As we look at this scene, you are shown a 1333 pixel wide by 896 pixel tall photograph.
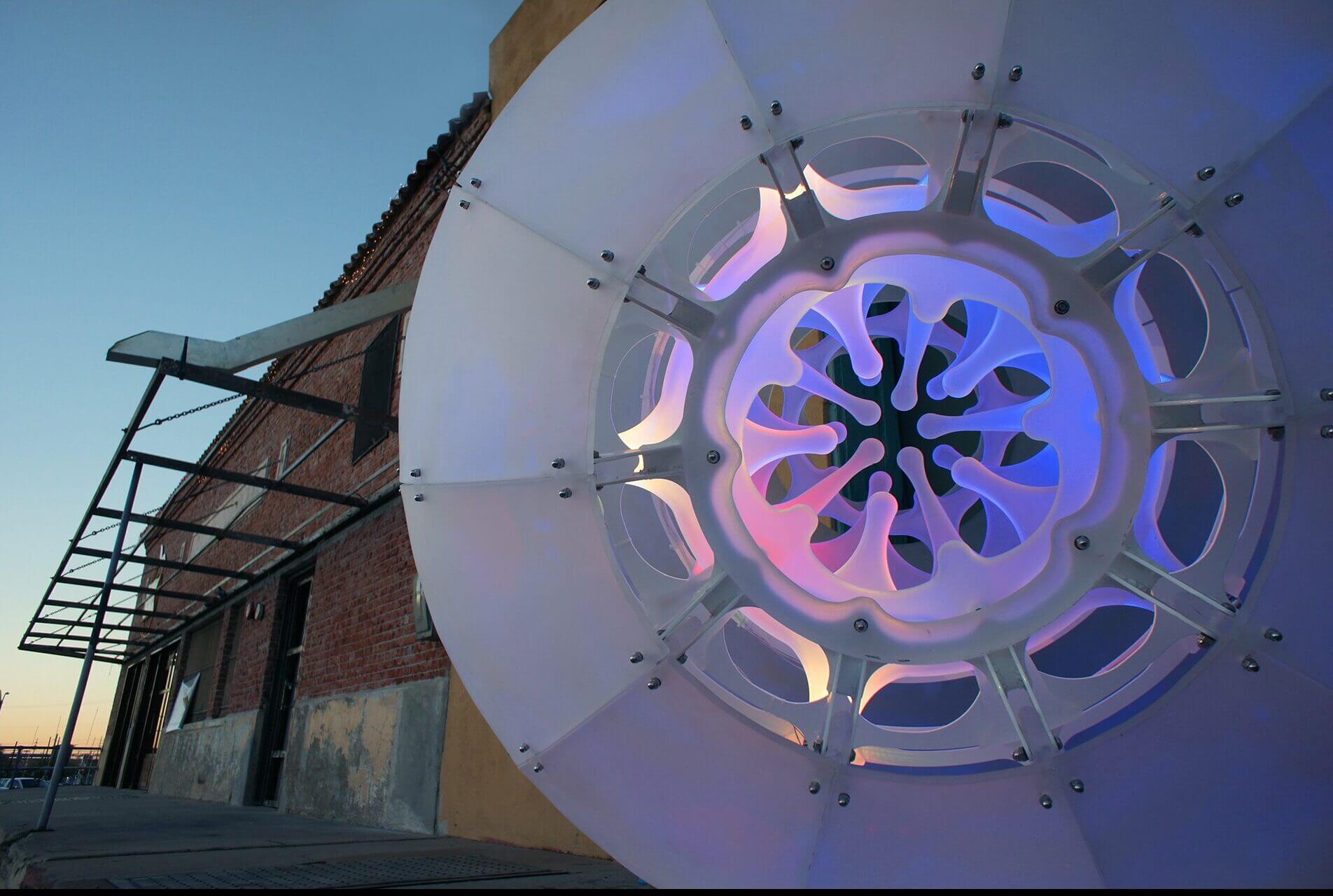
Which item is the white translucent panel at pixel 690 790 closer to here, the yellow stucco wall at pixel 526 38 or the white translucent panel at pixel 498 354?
the white translucent panel at pixel 498 354

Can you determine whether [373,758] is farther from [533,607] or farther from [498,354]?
[498,354]

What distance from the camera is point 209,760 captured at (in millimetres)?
10820

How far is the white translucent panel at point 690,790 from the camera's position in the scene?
1993 mm

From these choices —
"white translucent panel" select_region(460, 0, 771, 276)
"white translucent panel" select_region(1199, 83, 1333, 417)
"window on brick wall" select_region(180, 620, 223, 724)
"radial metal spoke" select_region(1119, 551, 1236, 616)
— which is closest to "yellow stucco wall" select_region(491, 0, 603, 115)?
"white translucent panel" select_region(460, 0, 771, 276)

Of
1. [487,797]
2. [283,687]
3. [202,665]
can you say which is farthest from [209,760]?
[487,797]

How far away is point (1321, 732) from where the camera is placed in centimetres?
169

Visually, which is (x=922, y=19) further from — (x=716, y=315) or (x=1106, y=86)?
(x=716, y=315)

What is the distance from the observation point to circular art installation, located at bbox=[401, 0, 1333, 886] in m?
1.75

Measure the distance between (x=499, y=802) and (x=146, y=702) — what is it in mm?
17376

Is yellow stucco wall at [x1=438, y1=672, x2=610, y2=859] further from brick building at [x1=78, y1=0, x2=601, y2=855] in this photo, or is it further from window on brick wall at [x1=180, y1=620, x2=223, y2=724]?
window on brick wall at [x1=180, y1=620, x2=223, y2=724]

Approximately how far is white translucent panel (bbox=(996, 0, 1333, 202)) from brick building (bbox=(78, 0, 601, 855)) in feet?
12.3

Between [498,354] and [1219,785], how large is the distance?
2.26 meters

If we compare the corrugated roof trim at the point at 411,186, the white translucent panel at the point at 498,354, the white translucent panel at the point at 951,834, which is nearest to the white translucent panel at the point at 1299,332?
the white translucent panel at the point at 951,834

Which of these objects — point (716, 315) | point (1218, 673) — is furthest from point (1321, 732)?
point (716, 315)
